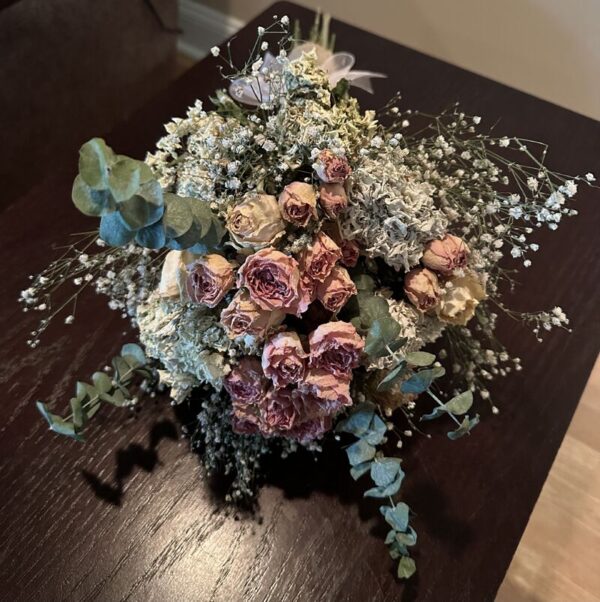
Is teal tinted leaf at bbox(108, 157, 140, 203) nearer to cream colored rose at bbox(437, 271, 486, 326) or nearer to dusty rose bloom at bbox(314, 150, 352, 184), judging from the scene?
dusty rose bloom at bbox(314, 150, 352, 184)

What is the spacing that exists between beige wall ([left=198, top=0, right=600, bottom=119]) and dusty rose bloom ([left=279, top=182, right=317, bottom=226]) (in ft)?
4.45

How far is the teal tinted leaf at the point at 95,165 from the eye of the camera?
1.71 feet

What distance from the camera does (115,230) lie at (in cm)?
56

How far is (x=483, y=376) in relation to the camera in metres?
0.93

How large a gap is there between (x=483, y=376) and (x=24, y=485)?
0.63 metres

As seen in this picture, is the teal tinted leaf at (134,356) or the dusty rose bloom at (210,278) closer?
the dusty rose bloom at (210,278)

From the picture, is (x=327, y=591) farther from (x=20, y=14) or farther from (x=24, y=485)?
(x=20, y=14)

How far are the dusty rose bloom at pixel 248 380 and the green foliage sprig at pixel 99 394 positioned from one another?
0.50 ft

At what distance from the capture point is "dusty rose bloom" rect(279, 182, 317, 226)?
2.05ft

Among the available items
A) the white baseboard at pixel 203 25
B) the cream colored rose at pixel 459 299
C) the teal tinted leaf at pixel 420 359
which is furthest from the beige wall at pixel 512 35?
the teal tinted leaf at pixel 420 359

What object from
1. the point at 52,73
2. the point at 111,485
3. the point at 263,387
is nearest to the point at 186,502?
the point at 111,485

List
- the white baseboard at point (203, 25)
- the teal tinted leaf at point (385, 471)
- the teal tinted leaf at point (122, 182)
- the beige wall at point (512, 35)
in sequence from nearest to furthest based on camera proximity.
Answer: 1. the teal tinted leaf at point (122, 182)
2. the teal tinted leaf at point (385, 471)
3. the beige wall at point (512, 35)
4. the white baseboard at point (203, 25)

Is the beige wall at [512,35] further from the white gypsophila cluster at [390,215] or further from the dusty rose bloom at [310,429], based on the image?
the dusty rose bloom at [310,429]

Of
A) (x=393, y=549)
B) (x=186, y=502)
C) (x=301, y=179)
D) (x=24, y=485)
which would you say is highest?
(x=301, y=179)
